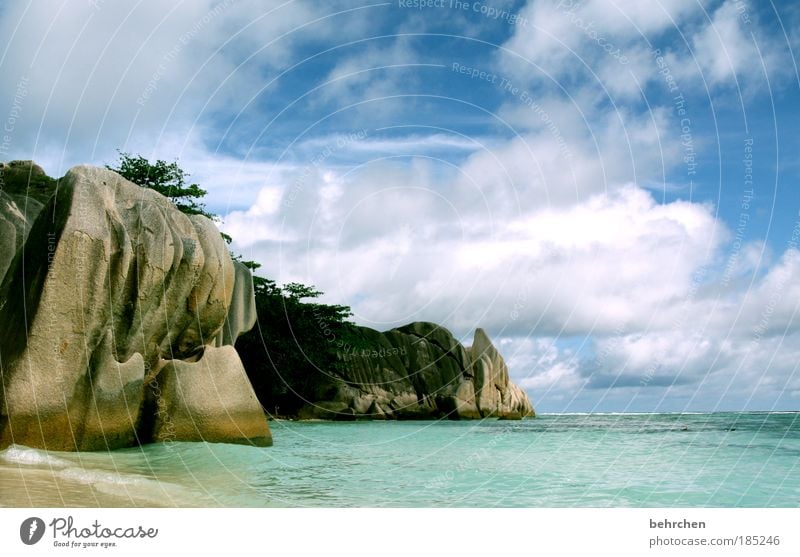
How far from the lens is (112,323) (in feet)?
44.2

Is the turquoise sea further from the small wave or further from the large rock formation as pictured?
the large rock formation

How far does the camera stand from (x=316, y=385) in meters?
38.8

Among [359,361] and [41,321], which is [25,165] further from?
[359,361]

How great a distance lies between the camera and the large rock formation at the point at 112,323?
11781mm

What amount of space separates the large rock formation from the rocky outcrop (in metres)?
24.2

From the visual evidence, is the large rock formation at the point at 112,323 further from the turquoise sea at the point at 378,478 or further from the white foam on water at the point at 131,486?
the white foam on water at the point at 131,486

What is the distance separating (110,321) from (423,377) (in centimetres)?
3332

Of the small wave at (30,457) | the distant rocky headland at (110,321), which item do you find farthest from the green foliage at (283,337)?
the small wave at (30,457)

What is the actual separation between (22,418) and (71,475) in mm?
2212

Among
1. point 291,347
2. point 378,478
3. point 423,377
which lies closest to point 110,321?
point 378,478

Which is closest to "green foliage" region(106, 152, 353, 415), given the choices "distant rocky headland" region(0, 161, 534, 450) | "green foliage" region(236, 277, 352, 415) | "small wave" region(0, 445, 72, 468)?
"green foliage" region(236, 277, 352, 415)

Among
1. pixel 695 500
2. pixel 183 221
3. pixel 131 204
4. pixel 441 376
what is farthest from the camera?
pixel 441 376

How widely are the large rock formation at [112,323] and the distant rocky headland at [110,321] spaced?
0.02 meters
